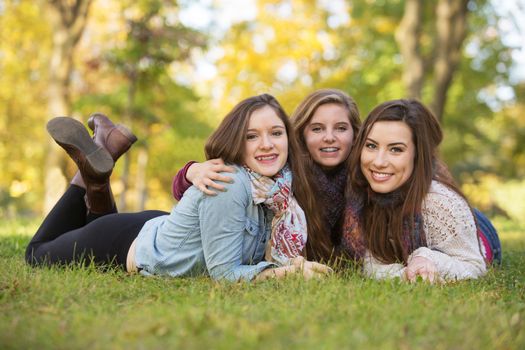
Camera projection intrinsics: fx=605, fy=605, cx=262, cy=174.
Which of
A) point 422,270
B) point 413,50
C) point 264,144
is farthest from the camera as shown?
point 413,50

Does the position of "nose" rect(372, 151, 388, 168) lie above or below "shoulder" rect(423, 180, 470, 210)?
above

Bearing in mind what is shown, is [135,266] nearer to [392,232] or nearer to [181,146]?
[392,232]

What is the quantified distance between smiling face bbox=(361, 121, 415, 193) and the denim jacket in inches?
31.7

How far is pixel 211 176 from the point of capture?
12.1 ft

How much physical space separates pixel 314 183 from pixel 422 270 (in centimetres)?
104

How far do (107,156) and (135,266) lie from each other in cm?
97

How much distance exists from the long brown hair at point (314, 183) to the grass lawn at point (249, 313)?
544mm

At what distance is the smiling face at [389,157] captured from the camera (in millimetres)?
4203

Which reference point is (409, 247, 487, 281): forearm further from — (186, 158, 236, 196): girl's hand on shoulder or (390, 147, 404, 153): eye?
(186, 158, 236, 196): girl's hand on shoulder

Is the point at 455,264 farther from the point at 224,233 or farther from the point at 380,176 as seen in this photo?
the point at 224,233

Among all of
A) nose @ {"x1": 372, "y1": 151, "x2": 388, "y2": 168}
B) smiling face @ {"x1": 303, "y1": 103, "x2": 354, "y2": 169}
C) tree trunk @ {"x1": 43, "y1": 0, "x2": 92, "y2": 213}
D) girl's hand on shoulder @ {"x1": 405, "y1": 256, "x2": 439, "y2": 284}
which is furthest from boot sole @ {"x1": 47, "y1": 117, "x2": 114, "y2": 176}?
tree trunk @ {"x1": 43, "y1": 0, "x2": 92, "y2": 213}

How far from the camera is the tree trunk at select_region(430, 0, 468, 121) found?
40.2 ft

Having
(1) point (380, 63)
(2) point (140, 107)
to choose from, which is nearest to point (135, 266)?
(2) point (140, 107)

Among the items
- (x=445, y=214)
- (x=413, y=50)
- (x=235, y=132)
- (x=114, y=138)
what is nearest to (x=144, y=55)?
(x=413, y=50)
